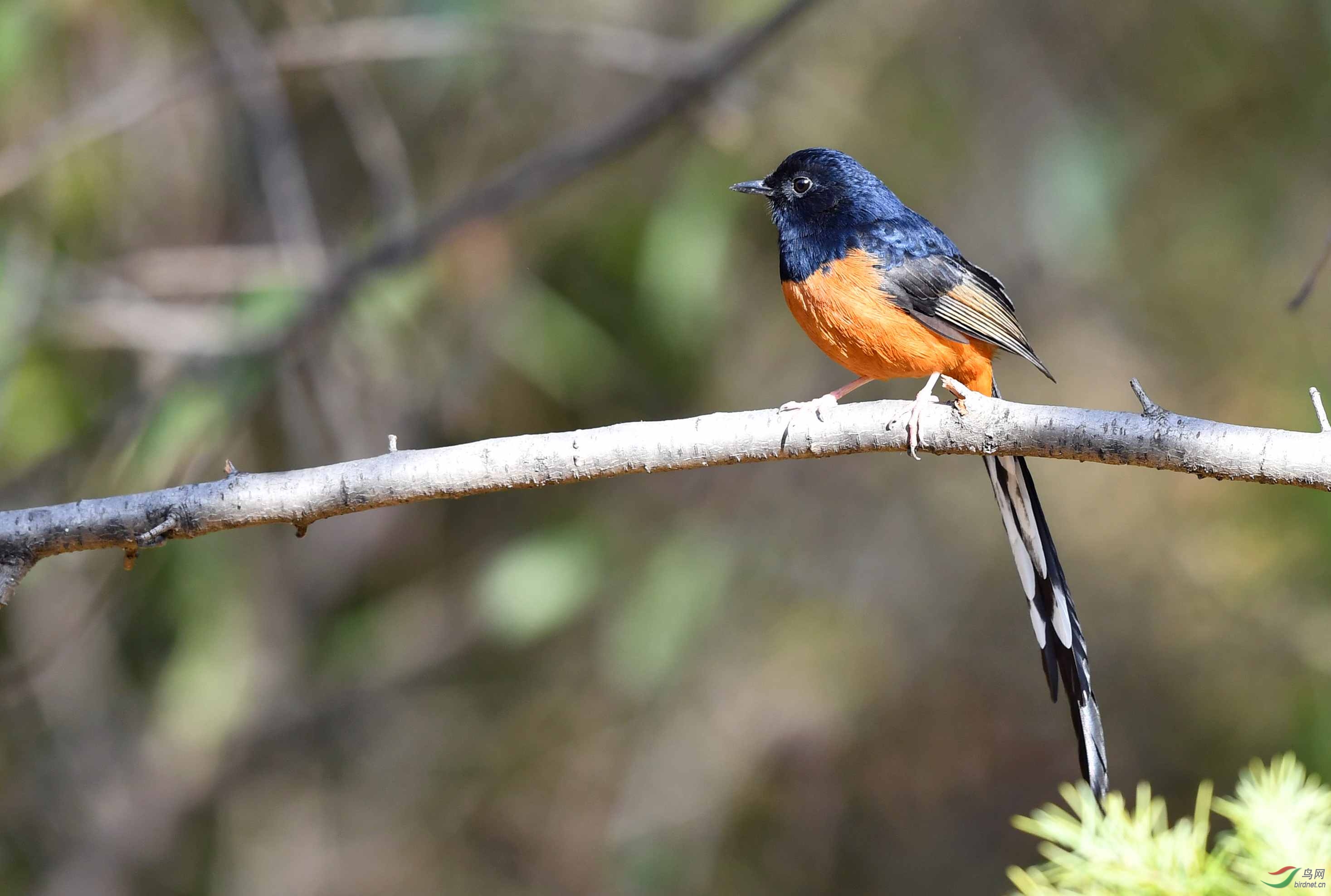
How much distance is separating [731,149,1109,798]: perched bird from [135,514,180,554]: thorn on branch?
1.31m

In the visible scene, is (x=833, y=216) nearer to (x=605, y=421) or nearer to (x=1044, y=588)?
(x=1044, y=588)

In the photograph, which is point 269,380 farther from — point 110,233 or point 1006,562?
point 1006,562

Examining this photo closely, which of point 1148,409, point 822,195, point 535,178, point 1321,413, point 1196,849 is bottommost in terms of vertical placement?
point 1196,849

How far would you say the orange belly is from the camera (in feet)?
8.55

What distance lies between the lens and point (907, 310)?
104 inches

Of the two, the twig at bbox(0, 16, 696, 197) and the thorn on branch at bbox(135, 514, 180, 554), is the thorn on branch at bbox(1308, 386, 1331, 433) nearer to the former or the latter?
the thorn on branch at bbox(135, 514, 180, 554)

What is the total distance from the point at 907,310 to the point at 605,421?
2.89m

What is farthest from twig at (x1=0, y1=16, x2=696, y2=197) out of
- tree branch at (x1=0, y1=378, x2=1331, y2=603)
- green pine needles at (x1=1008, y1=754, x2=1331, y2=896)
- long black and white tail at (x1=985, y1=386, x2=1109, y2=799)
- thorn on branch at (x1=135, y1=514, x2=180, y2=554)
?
green pine needles at (x1=1008, y1=754, x2=1331, y2=896)

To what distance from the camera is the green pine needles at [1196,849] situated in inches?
49.7

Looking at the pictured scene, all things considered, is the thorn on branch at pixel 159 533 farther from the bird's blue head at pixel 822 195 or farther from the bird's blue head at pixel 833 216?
the bird's blue head at pixel 822 195

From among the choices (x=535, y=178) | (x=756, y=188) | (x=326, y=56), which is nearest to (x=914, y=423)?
(x=756, y=188)

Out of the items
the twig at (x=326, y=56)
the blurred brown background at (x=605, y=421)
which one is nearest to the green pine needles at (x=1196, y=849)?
the blurred brown background at (x=605, y=421)

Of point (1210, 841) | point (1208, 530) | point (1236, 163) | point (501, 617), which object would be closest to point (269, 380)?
point (501, 617)

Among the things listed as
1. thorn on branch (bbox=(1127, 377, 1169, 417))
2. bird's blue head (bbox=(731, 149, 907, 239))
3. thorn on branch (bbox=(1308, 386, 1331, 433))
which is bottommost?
thorn on branch (bbox=(1308, 386, 1331, 433))
